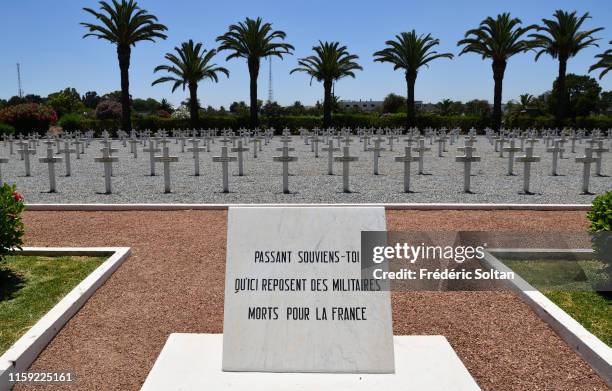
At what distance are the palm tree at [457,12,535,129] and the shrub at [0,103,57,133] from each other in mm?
32883

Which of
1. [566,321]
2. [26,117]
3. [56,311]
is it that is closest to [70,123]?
[26,117]

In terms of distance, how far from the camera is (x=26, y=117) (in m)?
40.1

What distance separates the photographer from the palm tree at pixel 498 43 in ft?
139

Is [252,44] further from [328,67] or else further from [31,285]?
[31,285]

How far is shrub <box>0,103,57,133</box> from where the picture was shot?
3966cm

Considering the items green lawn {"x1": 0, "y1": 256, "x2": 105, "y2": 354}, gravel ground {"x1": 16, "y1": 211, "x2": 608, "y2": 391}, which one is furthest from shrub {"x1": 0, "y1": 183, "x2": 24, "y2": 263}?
gravel ground {"x1": 16, "y1": 211, "x2": 608, "y2": 391}

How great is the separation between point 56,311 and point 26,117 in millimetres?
40261

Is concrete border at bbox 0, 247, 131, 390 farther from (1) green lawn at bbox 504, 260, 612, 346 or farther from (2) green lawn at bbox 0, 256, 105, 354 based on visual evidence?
(1) green lawn at bbox 504, 260, 612, 346

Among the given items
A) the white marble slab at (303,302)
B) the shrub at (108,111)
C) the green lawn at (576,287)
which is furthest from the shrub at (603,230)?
the shrub at (108,111)

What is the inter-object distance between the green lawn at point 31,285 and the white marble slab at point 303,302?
2.00m

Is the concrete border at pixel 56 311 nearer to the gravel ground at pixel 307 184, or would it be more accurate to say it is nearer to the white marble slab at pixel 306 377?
the white marble slab at pixel 306 377

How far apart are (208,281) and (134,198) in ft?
21.7

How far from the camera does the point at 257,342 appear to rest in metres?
3.80

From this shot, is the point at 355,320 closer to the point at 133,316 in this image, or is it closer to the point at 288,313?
the point at 288,313
